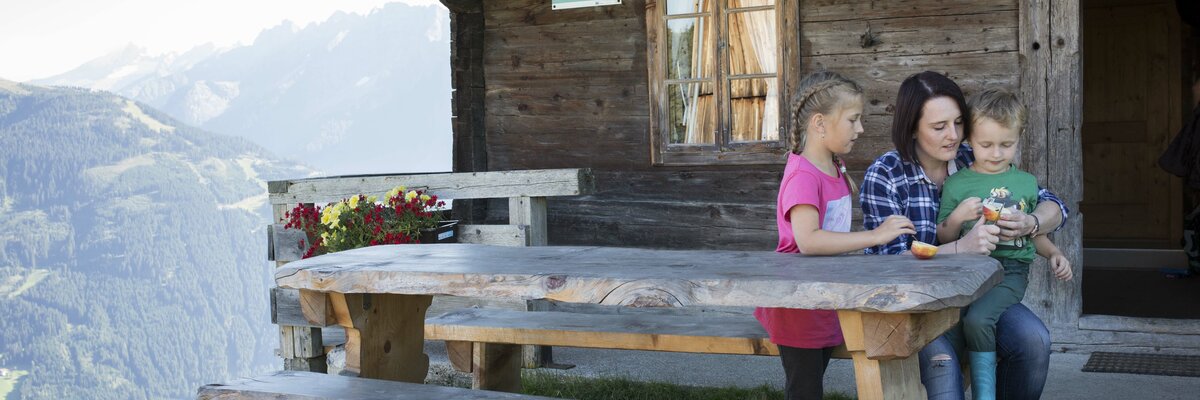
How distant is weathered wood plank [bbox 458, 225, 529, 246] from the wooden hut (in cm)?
109

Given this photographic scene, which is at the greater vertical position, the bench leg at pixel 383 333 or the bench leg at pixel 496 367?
the bench leg at pixel 383 333

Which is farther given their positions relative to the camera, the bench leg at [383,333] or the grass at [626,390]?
the grass at [626,390]

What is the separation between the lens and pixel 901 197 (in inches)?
129

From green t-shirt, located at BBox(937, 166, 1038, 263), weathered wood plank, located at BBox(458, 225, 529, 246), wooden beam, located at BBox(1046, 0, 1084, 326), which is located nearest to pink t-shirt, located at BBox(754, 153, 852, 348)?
green t-shirt, located at BBox(937, 166, 1038, 263)

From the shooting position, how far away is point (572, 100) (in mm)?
6895

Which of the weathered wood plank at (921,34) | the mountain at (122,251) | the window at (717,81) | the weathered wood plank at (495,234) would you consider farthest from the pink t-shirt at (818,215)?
the mountain at (122,251)

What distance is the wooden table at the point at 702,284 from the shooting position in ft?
8.50

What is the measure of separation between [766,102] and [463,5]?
2.04 metres

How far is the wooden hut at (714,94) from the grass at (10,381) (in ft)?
218

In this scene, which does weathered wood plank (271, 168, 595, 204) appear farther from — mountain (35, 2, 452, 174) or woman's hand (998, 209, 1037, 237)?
mountain (35, 2, 452, 174)

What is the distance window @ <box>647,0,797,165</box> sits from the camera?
20.8 ft

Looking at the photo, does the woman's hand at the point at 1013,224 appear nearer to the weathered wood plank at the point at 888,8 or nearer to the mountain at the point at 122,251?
the weathered wood plank at the point at 888,8

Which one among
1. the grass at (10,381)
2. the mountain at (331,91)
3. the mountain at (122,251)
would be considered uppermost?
the mountain at (331,91)

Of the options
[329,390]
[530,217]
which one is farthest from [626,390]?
[329,390]
